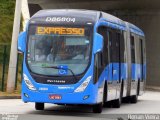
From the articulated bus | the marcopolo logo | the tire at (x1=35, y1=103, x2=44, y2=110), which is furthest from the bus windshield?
the tire at (x1=35, y1=103, x2=44, y2=110)

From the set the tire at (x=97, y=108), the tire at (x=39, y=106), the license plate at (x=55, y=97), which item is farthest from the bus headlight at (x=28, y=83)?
the tire at (x=97, y=108)

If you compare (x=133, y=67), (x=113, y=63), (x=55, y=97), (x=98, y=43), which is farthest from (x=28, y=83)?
(x=133, y=67)

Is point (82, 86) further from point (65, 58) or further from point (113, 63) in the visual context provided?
point (113, 63)

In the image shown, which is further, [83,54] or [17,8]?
[17,8]

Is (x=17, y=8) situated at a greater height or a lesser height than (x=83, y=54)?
greater

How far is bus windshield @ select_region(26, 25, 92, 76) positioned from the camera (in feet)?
60.7

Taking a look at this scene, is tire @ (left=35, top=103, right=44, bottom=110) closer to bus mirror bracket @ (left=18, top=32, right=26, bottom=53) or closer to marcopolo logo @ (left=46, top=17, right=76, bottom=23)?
bus mirror bracket @ (left=18, top=32, right=26, bottom=53)

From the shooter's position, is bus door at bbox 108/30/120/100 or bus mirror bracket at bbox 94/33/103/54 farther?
bus door at bbox 108/30/120/100

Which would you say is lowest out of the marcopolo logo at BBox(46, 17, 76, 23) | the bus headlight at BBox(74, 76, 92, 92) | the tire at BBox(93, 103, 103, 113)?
the tire at BBox(93, 103, 103, 113)

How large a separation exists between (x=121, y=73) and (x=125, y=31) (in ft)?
6.03

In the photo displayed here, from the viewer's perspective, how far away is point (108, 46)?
20422 mm

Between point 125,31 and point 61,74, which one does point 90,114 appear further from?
point 125,31

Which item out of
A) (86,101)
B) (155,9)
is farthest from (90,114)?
(155,9)

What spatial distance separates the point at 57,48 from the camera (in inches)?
734
